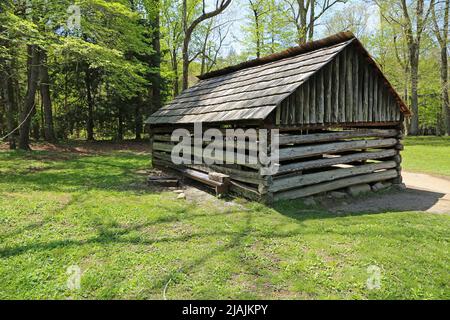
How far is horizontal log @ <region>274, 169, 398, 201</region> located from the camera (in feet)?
23.4

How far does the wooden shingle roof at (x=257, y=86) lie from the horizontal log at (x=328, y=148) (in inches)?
50.6

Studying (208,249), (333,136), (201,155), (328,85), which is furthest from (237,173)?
(208,249)

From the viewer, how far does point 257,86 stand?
8031mm

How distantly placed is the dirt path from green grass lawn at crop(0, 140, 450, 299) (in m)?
0.73

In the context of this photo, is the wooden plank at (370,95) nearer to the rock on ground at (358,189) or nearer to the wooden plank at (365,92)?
the wooden plank at (365,92)

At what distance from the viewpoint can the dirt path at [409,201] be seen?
7147 mm

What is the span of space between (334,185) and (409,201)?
82.1 inches

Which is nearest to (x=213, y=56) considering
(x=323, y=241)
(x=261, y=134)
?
(x=261, y=134)

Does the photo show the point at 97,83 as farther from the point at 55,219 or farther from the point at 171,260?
the point at 171,260

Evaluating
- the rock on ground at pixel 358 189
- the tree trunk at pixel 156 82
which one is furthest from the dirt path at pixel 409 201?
the tree trunk at pixel 156 82

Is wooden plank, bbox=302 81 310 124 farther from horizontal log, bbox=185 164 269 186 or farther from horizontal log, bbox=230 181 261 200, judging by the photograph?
horizontal log, bbox=230 181 261 200

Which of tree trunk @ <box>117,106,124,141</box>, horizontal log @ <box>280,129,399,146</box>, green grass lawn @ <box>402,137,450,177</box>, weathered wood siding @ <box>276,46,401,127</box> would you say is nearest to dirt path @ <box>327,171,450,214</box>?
horizontal log @ <box>280,129,399,146</box>

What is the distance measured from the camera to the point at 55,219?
5.59 meters
